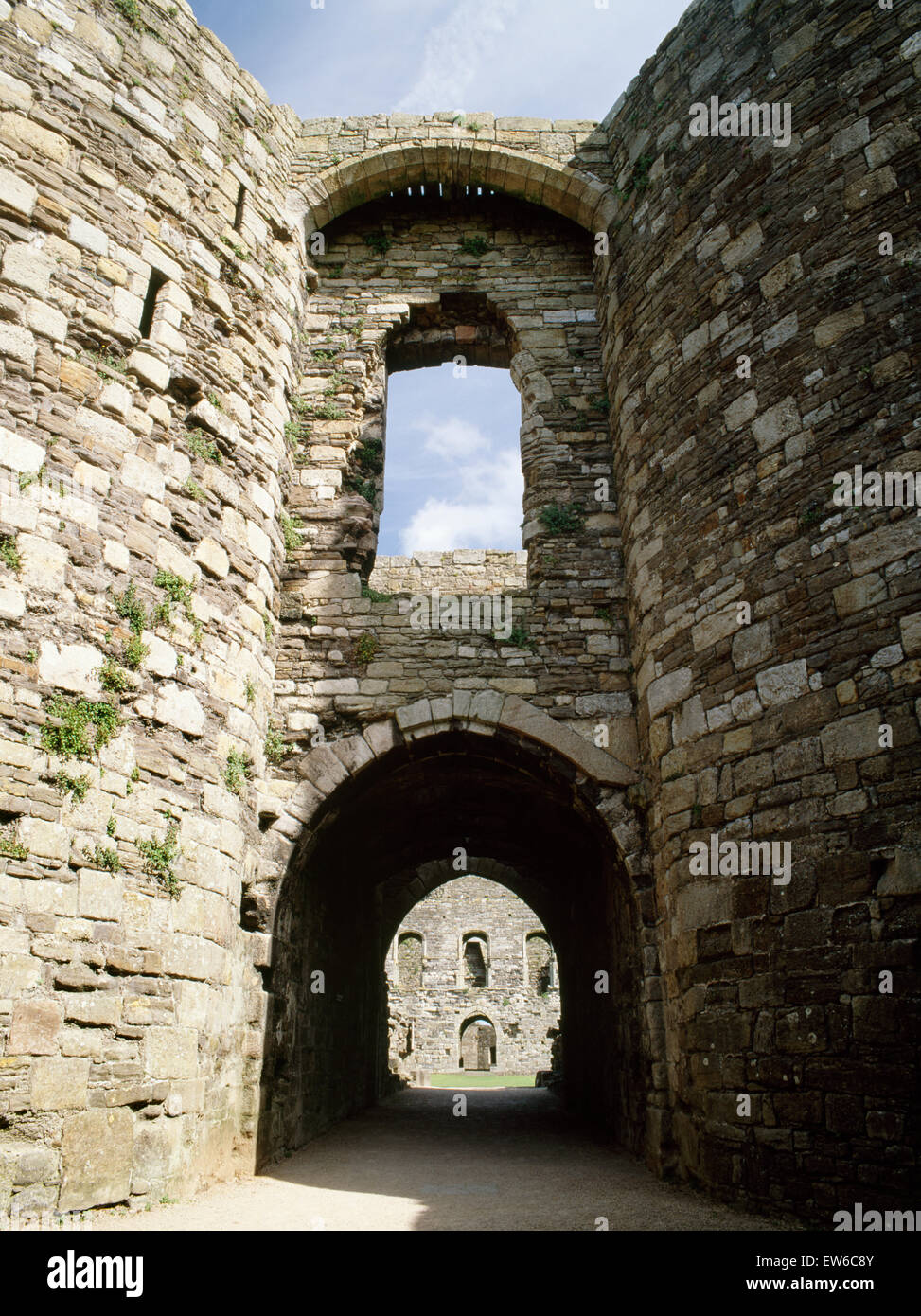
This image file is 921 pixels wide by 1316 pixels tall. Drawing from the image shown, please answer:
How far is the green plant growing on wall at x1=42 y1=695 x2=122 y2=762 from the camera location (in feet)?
14.5

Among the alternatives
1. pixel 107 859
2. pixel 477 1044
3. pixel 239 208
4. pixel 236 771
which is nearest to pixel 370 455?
pixel 239 208

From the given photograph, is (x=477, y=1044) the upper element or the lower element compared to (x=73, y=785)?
lower

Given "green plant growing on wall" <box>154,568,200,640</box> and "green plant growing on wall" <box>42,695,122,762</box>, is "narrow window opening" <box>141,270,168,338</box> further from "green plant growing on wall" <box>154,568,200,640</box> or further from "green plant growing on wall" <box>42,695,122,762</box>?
"green plant growing on wall" <box>42,695,122,762</box>

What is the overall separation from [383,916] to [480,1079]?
32.1ft

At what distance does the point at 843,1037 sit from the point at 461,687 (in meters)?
3.40

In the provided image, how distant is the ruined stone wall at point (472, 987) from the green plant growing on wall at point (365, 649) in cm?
1600

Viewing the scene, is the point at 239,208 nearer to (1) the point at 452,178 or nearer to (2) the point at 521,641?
(1) the point at 452,178

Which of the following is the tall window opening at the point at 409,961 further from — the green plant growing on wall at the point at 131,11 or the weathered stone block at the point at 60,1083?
the green plant growing on wall at the point at 131,11

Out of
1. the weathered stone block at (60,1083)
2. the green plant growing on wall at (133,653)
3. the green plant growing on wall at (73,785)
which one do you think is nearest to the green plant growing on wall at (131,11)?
the green plant growing on wall at (133,653)

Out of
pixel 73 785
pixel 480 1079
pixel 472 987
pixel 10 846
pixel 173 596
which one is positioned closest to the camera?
pixel 10 846

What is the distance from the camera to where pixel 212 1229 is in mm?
3920

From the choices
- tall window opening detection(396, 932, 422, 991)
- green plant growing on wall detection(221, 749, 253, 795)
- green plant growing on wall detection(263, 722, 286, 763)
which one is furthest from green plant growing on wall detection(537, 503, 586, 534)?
tall window opening detection(396, 932, 422, 991)

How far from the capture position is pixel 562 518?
23.2 ft

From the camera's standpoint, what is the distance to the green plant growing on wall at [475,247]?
833 cm
